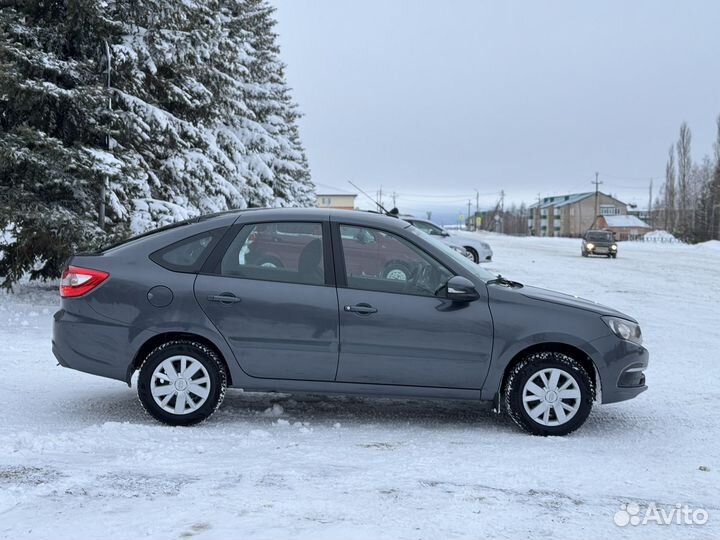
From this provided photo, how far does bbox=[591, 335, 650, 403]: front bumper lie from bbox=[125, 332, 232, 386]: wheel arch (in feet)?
9.16

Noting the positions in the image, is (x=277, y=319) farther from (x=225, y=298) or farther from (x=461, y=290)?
(x=461, y=290)

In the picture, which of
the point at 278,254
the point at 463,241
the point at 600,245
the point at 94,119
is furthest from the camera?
the point at 600,245

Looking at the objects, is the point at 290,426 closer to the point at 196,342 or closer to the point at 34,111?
the point at 196,342

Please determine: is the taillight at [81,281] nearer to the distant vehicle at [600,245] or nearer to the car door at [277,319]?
the car door at [277,319]

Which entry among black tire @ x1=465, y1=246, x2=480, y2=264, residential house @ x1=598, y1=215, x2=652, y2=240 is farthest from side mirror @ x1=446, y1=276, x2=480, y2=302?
residential house @ x1=598, y1=215, x2=652, y2=240

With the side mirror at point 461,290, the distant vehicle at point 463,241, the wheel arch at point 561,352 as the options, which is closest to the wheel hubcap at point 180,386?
the side mirror at point 461,290

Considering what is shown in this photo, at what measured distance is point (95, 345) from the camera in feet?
17.1

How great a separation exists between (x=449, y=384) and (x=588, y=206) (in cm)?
15406

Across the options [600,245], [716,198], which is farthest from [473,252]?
[716,198]

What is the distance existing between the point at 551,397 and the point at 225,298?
255 centimetres

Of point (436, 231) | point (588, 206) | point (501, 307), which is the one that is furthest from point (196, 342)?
point (588, 206)

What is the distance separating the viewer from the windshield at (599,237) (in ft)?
115

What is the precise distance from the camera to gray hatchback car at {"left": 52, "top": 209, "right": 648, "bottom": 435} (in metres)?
5.15

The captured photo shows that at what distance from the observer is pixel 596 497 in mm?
3977
